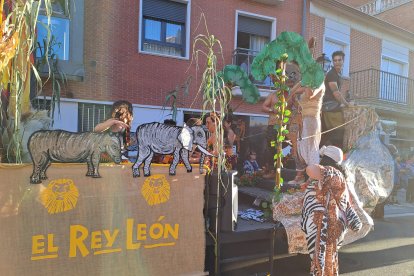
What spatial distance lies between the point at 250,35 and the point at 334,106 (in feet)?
24.6

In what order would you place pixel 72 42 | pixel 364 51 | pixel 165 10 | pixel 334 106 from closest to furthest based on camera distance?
1. pixel 334 106
2. pixel 72 42
3. pixel 165 10
4. pixel 364 51

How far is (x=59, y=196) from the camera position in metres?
2.38

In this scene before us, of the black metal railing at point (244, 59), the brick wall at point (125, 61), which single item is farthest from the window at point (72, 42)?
the black metal railing at point (244, 59)

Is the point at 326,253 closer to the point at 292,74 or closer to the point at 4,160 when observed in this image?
the point at 292,74

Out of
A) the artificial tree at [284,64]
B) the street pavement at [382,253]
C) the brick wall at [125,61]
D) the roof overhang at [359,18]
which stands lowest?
the street pavement at [382,253]

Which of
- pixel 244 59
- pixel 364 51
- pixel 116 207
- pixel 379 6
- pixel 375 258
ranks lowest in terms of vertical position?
pixel 375 258

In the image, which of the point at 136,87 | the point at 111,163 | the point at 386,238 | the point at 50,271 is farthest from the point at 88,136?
the point at 136,87

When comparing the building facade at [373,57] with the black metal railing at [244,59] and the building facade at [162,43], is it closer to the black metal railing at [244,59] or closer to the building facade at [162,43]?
the building facade at [162,43]

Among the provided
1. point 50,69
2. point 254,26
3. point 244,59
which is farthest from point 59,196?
point 254,26

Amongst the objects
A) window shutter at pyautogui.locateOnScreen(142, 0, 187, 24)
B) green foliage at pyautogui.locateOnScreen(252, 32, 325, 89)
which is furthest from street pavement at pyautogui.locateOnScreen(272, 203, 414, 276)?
window shutter at pyautogui.locateOnScreen(142, 0, 187, 24)

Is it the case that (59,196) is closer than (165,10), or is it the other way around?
(59,196)

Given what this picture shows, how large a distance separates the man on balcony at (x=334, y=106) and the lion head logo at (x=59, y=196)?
361 cm

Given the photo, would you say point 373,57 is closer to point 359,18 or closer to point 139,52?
point 359,18

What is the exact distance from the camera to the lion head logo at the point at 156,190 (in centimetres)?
263
